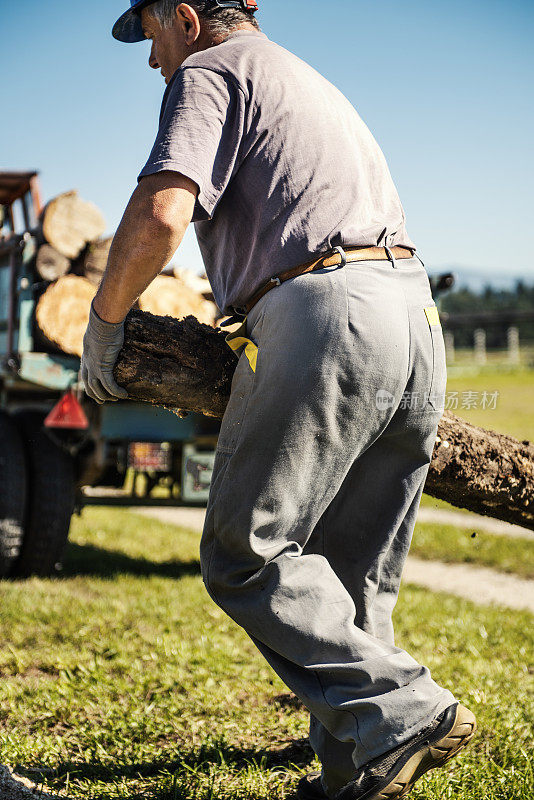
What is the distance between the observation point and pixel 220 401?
2242mm

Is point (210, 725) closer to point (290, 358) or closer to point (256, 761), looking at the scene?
point (256, 761)

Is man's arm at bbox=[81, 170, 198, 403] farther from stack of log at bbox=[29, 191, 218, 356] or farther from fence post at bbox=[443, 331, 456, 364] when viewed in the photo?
fence post at bbox=[443, 331, 456, 364]

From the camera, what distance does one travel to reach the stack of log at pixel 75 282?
198 inches

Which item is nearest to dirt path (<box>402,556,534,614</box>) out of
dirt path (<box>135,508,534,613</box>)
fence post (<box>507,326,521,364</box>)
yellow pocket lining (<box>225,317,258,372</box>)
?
dirt path (<box>135,508,534,613</box>)

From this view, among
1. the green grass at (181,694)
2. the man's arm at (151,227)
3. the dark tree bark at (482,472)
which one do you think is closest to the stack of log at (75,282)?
the green grass at (181,694)

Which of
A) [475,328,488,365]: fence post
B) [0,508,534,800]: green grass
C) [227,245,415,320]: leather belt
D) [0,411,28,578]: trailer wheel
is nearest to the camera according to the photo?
[227,245,415,320]: leather belt

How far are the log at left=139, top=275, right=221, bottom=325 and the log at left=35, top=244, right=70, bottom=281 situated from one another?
1.82 ft

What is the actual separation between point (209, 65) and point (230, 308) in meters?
0.60

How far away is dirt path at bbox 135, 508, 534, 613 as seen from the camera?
5.59m

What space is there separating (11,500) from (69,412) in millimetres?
647

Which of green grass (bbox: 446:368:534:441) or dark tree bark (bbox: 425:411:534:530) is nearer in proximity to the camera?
dark tree bark (bbox: 425:411:534:530)

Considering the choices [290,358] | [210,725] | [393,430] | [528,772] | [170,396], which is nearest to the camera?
[290,358]

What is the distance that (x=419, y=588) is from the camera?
5805mm

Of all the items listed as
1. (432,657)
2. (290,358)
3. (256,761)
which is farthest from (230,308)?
(432,657)
